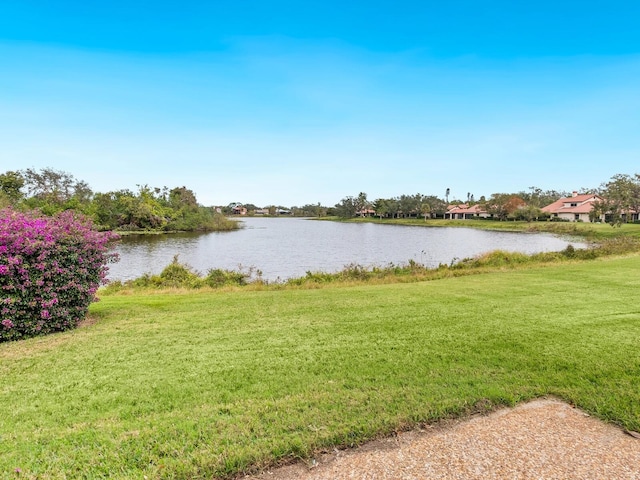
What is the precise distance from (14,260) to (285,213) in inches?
7679

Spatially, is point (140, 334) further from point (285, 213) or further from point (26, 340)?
point (285, 213)

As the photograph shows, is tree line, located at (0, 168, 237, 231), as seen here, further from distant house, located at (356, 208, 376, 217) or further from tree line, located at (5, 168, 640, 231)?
distant house, located at (356, 208, 376, 217)

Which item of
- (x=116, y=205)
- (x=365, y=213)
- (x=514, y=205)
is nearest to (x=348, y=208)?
(x=365, y=213)

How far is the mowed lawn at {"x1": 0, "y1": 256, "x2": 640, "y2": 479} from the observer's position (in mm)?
2871

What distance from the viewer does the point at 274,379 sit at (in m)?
4.08

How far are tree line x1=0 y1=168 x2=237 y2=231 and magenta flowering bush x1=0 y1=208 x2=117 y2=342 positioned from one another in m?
57.2

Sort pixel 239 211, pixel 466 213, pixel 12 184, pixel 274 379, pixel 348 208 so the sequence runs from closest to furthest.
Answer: pixel 274 379 < pixel 12 184 < pixel 466 213 < pixel 348 208 < pixel 239 211

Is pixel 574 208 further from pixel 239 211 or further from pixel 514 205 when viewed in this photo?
pixel 239 211

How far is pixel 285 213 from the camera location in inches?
7844

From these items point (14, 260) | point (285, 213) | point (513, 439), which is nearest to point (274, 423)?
point (513, 439)

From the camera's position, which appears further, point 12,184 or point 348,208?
point 348,208

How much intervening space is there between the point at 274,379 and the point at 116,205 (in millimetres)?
71228

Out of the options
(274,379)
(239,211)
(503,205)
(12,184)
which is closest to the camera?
(274,379)

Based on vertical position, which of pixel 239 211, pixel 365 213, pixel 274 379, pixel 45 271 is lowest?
pixel 274 379
